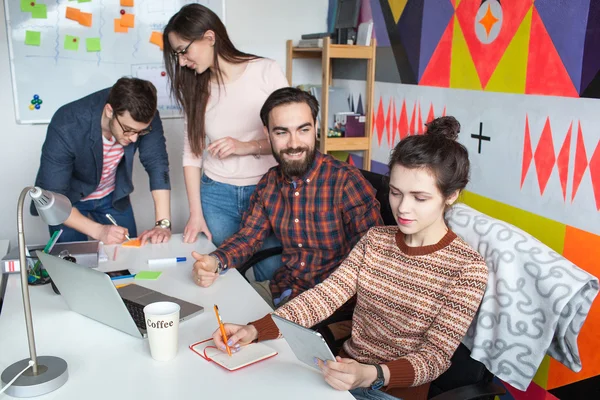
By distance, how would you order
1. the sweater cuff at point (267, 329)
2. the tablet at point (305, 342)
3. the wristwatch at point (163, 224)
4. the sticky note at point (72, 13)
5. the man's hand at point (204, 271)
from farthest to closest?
1. the sticky note at point (72, 13)
2. the wristwatch at point (163, 224)
3. the man's hand at point (204, 271)
4. the sweater cuff at point (267, 329)
5. the tablet at point (305, 342)

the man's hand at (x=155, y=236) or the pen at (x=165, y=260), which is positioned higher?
the man's hand at (x=155, y=236)

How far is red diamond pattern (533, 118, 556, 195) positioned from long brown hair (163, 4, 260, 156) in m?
1.12

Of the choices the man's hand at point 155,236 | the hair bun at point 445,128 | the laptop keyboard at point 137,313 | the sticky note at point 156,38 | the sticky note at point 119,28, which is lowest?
the laptop keyboard at point 137,313

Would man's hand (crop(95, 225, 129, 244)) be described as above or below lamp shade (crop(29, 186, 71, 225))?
below

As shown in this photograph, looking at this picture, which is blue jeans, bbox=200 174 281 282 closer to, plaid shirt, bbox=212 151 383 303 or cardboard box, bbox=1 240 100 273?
plaid shirt, bbox=212 151 383 303

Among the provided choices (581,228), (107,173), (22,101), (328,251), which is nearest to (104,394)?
(328,251)

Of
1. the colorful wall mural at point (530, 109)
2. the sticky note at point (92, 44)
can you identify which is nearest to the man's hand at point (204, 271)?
the colorful wall mural at point (530, 109)

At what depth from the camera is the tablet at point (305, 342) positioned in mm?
1040

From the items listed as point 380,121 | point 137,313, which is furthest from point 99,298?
point 380,121

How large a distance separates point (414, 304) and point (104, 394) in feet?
2.52

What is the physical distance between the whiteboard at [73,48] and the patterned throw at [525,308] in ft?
7.89

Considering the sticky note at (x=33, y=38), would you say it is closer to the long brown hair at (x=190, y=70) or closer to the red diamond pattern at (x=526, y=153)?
the long brown hair at (x=190, y=70)

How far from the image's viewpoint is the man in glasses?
198cm

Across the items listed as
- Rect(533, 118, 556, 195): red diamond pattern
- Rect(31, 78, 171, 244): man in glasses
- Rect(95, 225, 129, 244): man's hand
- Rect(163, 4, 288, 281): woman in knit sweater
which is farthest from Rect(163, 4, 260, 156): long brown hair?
Rect(533, 118, 556, 195): red diamond pattern
